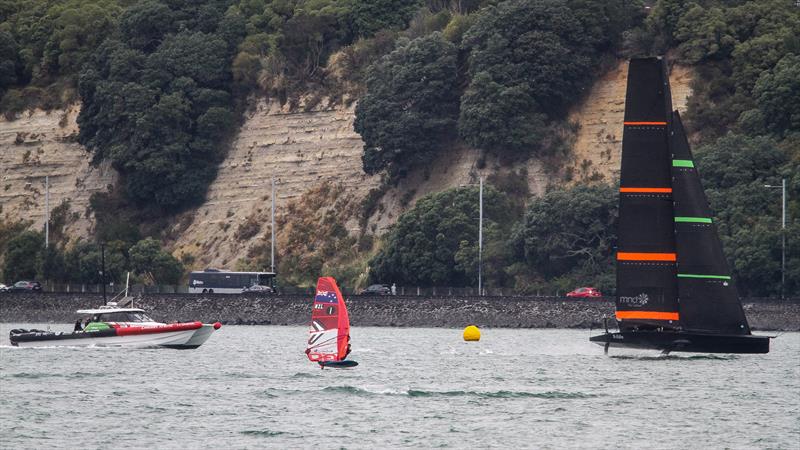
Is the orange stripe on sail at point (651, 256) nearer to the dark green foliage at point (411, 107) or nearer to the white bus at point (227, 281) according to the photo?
the white bus at point (227, 281)

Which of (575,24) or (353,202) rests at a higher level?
(575,24)

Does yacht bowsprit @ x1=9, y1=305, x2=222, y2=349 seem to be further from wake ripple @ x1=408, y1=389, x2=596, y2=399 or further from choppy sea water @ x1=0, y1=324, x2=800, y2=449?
wake ripple @ x1=408, y1=389, x2=596, y2=399

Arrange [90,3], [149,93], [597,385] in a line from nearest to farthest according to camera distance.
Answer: [597,385] < [149,93] < [90,3]

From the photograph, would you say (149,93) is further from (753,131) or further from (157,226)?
(753,131)

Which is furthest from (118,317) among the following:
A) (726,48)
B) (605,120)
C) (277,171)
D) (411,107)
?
(277,171)

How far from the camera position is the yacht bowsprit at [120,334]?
70812mm

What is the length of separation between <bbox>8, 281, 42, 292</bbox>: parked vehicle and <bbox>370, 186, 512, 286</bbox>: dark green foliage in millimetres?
22460

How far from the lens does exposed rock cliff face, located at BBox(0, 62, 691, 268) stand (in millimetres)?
112188

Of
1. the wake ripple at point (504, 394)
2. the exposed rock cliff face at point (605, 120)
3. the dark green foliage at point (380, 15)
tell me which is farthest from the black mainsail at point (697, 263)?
the dark green foliage at point (380, 15)

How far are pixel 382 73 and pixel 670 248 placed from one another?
5714 cm

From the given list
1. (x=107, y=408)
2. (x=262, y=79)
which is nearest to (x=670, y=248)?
(x=107, y=408)

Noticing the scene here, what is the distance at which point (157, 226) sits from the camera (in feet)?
414

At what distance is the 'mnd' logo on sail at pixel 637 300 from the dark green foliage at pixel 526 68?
48482 mm

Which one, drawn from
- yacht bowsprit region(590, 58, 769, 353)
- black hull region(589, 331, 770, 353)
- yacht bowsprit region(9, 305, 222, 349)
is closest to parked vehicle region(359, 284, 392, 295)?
yacht bowsprit region(9, 305, 222, 349)
